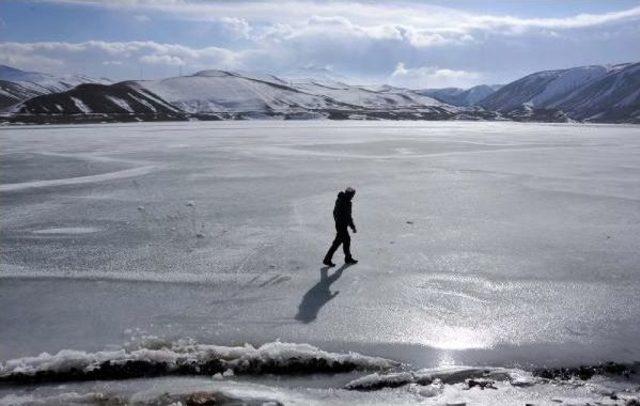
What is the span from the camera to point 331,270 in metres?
9.61

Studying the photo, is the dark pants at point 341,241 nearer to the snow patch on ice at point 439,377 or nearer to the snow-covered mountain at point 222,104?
the snow patch on ice at point 439,377

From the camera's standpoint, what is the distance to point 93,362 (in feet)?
20.8

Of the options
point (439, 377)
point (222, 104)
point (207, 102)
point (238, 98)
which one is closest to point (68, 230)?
point (439, 377)

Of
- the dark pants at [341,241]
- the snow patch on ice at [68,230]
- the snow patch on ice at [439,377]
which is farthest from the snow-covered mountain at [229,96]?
the snow patch on ice at [439,377]

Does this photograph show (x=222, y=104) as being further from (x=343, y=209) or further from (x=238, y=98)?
(x=343, y=209)

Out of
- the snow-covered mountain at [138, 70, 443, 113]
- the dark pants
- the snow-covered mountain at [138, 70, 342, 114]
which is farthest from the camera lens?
the snow-covered mountain at [138, 70, 443, 113]

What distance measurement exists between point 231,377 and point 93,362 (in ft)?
5.03

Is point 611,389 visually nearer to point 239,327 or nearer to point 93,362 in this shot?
point 239,327

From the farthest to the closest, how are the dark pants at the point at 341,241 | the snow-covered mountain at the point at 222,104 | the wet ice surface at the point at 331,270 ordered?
1. the snow-covered mountain at the point at 222,104
2. the dark pants at the point at 341,241
3. the wet ice surface at the point at 331,270

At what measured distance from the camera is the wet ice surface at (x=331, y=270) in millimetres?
7109

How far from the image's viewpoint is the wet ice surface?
7109mm

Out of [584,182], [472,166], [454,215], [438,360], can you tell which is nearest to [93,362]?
[438,360]

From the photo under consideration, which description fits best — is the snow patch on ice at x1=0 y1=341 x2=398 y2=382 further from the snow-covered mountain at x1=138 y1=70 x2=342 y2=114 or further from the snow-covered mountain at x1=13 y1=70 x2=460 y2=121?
the snow-covered mountain at x1=138 y1=70 x2=342 y2=114

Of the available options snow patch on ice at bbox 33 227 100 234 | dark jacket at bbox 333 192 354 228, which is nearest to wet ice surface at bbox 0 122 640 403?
snow patch on ice at bbox 33 227 100 234
